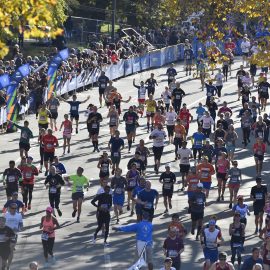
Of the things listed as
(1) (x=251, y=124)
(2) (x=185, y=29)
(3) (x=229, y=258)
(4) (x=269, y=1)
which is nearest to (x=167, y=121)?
(1) (x=251, y=124)

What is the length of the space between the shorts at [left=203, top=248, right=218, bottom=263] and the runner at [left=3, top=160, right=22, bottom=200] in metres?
6.40

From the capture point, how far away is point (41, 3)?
15.4 metres

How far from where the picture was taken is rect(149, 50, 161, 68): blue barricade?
189ft

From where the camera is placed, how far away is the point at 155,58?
57938mm

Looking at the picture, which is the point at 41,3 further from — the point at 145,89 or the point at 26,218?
the point at 145,89

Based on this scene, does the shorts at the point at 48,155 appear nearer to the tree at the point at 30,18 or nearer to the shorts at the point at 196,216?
the shorts at the point at 196,216

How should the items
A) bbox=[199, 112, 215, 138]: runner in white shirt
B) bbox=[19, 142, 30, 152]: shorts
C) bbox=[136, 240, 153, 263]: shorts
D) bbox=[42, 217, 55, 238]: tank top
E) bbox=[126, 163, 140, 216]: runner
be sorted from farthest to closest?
bbox=[199, 112, 215, 138]: runner in white shirt < bbox=[19, 142, 30, 152]: shorts < bbox=[126, 163, 140, 216]: runner < bbox=[42, 217, 55, 238]: tank top < bbox=[136, 240, 153, 263]: shorts

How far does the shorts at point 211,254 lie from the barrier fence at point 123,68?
664 inches

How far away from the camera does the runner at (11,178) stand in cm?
2862

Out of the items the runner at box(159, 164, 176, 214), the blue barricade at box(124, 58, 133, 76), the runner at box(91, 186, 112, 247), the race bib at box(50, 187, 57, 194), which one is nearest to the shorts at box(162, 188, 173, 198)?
the runner at box(159, 164, 176, 214)

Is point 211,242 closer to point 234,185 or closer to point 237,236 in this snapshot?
point 237,236

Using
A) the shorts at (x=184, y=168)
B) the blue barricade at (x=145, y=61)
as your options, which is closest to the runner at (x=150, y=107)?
the shorts at (x=184, y=168)

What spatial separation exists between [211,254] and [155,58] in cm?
3456

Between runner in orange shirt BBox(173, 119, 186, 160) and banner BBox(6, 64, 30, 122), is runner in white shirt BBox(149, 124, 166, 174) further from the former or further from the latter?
banner BBox(6, 64, 30, 122)
